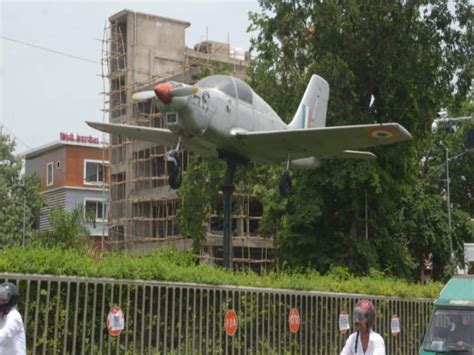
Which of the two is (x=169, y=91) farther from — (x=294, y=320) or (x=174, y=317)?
(x=294, y=320)

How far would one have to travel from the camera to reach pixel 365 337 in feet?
29.3

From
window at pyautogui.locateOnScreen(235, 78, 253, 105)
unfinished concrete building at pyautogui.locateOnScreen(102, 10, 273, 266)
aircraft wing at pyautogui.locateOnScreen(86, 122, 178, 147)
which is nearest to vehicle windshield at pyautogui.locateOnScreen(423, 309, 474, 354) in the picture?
window at pyautogui.locateOnScreen(235, 78, 253, 105)

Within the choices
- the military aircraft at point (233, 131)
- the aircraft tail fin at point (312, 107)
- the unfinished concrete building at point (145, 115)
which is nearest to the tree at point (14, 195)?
the unfinished concrete building at point (145, 115)

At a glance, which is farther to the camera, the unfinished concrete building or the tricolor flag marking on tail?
the unfinished concrete building

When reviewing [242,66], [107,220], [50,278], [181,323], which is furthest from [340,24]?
[107,220]

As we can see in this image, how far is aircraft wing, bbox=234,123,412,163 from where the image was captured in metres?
18.1

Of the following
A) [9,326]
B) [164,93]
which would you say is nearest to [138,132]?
[164,93]

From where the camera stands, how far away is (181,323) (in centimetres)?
1413

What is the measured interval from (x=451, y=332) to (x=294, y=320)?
430cm

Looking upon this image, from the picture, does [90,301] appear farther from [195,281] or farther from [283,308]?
[283,308]

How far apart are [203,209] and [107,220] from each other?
27012mm

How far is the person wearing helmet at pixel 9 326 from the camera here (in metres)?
8.55

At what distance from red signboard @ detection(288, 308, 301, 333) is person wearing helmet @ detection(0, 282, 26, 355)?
842 centimetres

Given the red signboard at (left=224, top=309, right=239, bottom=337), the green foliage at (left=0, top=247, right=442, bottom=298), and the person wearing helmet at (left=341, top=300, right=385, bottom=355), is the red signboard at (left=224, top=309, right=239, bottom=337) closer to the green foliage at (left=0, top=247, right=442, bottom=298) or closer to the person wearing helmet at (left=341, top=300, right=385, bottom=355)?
the green foliage at (left=0, top=247, right=442, bottom=298)
